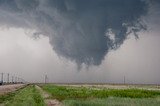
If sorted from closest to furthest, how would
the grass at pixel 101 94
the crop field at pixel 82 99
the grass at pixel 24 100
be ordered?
the crop field at pixel 82 99
the grass at pixel 24 100
the grass at pixel 101 94

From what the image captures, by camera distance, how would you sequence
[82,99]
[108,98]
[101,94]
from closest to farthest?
[82,99]
[108,98]
[101,94]

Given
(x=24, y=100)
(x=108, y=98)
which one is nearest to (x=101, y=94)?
(x=108, y=98)

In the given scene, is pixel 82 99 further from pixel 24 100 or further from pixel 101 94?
pixel 101 94

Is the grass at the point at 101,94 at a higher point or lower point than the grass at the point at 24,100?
higher

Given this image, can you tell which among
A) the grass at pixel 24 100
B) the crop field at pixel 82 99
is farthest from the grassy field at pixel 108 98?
the grass at pixel 24 100

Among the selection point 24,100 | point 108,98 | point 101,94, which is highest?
point 101,94

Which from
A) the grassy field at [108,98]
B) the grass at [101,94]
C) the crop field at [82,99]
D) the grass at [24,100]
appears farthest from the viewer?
the grass at [101,94]

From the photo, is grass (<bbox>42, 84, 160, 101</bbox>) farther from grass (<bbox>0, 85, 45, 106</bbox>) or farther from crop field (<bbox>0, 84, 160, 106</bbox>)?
grass (<bbox>0, 85, 45, 106</bbox>)

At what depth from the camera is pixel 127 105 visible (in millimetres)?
31438

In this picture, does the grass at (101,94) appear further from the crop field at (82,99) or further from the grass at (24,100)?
the grass at (24,100)

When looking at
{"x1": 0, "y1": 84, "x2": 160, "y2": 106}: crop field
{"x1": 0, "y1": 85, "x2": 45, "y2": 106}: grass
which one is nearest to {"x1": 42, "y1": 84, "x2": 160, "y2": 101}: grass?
{"x1": 0, "y1": 84, "x2": 160, "y2": 106}: crop field

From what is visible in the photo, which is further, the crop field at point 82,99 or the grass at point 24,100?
the grass at point 24,100

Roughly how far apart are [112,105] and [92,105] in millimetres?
2004

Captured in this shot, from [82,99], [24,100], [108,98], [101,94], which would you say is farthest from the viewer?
[101,94]
